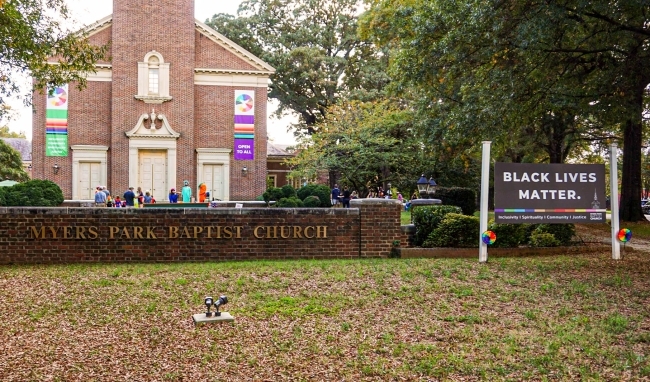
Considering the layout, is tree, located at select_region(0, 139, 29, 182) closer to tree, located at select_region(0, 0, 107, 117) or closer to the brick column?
tree, located at select_region(0, 0, 107, 117)

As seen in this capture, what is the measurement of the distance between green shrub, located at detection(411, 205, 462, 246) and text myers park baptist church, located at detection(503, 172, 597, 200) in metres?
1.72

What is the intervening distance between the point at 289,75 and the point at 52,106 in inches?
737

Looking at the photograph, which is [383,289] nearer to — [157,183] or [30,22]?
[30,22]

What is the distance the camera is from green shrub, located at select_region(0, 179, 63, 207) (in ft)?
73.6

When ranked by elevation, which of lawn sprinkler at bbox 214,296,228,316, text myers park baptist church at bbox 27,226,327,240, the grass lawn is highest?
text myers park baptist church at bbox 27,226,327,240

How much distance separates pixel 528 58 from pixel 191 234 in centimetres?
834

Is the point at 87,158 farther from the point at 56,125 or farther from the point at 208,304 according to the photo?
the point at 208,304

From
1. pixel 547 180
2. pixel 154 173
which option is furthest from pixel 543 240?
pixel 154 173

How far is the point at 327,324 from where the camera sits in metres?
7.04

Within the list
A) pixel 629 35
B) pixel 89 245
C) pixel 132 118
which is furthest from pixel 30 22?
pixel 132 118

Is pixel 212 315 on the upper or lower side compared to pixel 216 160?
lower

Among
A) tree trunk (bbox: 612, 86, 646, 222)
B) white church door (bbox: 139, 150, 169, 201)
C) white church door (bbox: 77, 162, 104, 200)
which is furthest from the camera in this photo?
white church door (bbox: 139, 150, 169, 201)

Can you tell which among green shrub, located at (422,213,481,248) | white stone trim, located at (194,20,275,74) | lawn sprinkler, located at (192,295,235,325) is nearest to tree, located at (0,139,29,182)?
white stone trim, located at (194,20,275,74)

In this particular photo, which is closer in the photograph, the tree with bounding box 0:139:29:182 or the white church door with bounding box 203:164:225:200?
the white church door with bounding box 203:164:225:200
